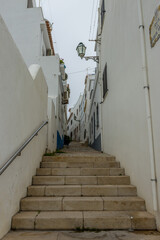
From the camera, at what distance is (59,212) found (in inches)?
118

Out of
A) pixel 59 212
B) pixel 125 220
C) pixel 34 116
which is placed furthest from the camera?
pixel 34 116

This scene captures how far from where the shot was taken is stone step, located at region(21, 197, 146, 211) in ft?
10.2

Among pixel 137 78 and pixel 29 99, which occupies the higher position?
pixel 137 78

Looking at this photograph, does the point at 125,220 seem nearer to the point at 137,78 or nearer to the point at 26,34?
the point at 137,78

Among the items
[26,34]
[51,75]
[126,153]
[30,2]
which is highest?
[30,2]

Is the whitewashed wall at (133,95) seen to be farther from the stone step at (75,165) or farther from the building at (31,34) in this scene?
the building at (31,34)

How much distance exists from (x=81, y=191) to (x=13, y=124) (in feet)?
6.02

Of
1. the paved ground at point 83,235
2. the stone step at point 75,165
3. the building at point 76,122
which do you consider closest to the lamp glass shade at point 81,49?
the stone step at point 75,165

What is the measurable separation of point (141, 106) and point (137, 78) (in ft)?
1.93

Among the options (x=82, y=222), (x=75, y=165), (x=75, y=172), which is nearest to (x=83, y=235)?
(x=82, y=222)

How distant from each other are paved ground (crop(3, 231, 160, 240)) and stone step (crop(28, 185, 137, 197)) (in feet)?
2.94

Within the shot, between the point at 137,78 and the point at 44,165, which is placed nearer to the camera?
the point at 137,78

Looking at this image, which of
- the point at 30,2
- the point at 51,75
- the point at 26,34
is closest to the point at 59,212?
the point at 51,75

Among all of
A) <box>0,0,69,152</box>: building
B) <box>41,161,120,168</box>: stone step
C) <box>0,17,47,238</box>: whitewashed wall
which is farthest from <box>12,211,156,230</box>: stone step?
<box>0,0,69,152</box>: building
